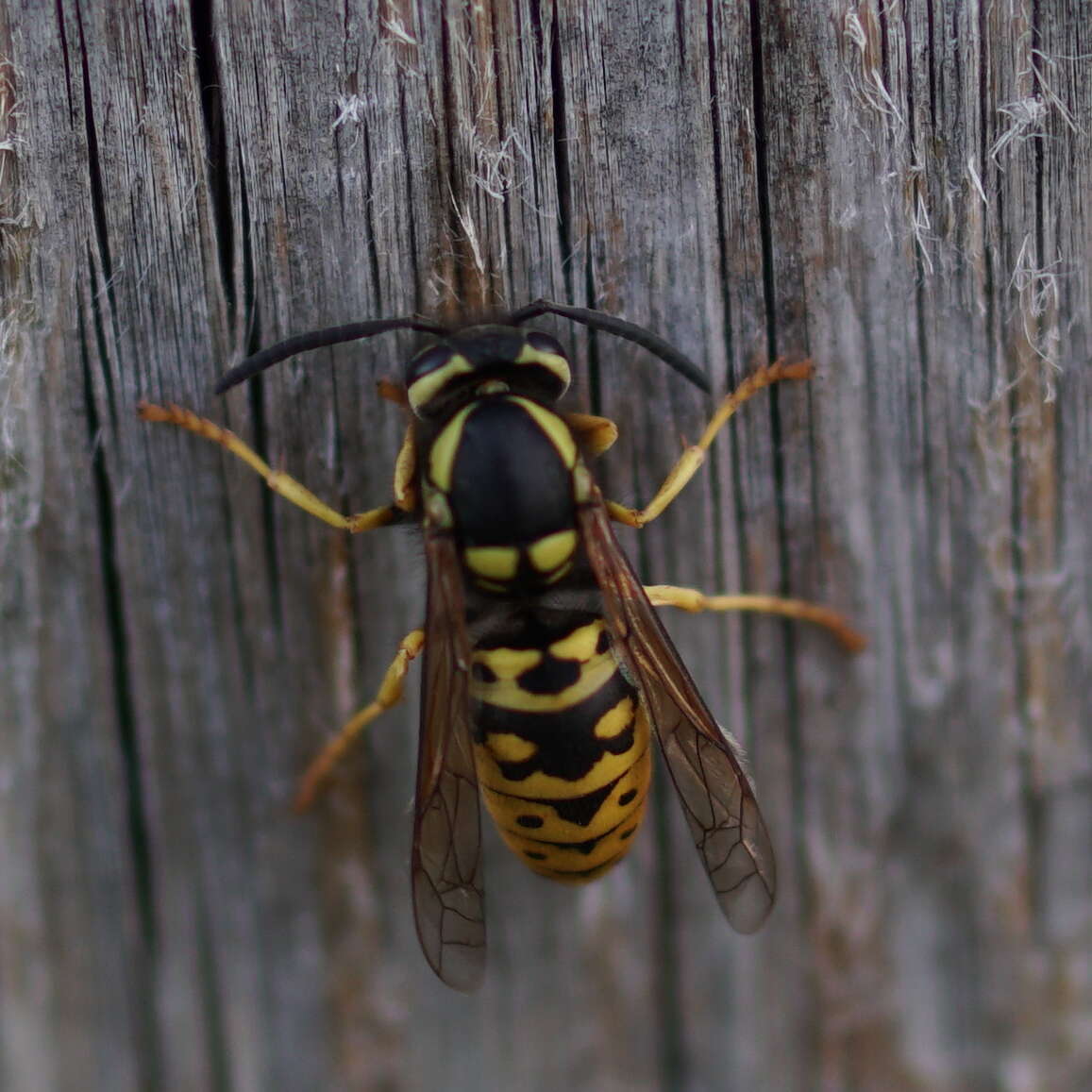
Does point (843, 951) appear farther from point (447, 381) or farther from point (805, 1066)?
point (447, 381)

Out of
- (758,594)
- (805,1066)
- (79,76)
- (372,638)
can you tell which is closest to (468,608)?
(372,638)

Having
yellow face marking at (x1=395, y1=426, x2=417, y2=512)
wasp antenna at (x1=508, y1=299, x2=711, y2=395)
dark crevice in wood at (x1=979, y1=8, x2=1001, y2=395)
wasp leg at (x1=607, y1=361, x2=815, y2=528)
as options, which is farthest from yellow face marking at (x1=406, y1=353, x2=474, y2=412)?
dark crevice in wood at (x1=979, y1=8, x2=1001, y2=395)

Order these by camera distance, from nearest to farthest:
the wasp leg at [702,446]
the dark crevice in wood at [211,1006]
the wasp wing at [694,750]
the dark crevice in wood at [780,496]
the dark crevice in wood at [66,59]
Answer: the dark crevice in wood at [66,59], the dark crevice in wood at [780,496], the wasp leg at [702,446], the wasp wing at [694,750], the dark crevice in wood at [211,1006]

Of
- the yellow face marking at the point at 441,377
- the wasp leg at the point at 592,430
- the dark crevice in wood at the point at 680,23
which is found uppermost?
the dark crevice in wood at the point at 680,23

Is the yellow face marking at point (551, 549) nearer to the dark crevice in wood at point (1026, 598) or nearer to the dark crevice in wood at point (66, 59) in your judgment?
the dark crevice in wood at point (1026, 598)

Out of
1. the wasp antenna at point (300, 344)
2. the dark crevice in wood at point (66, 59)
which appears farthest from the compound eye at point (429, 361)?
the dark crevice in wood at point (66, 59)

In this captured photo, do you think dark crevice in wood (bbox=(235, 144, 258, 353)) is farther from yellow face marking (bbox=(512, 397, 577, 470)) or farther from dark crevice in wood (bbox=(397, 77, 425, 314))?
yellow face marking (bbox=(512, 397, 577, 470))
